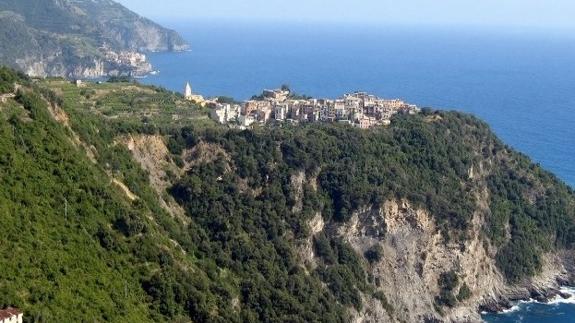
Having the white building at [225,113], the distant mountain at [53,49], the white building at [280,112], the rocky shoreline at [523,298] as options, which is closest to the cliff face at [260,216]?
the rocky shoreline at [523,298]

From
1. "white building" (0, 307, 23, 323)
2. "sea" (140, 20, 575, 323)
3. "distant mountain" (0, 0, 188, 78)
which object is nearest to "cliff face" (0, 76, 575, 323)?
"white building" (0, 307, 23, 323)

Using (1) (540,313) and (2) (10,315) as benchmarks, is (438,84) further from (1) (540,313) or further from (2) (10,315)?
(2) (10,315)

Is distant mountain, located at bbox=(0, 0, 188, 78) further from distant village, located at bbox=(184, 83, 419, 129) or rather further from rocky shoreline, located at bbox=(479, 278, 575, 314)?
rocky shoreline, located at bbox=(479, 278, 575, 314)

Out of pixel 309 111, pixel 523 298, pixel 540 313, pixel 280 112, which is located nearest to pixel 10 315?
pixel 540 313

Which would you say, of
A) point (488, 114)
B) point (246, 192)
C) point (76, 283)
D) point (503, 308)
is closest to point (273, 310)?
point (246, 192)

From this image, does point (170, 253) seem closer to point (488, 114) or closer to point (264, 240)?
point (264, 240)

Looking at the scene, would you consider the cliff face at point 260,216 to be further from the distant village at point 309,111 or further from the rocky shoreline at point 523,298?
the distant village at point 309,111
